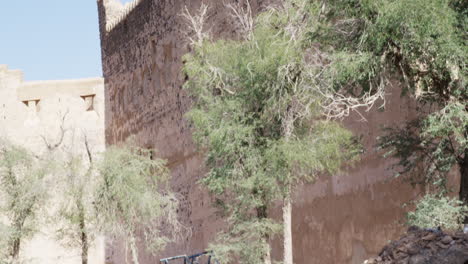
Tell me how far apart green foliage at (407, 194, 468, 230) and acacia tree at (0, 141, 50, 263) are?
9.59 metres

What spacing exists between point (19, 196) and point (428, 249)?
11244 millimetres

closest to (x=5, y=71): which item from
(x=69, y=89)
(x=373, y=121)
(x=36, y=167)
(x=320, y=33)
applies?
(x=69, y=89)

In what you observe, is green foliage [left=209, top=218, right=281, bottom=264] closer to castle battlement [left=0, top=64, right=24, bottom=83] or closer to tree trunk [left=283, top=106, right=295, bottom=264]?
tree trunk [left=283, top=106, right=295, bottom=264]

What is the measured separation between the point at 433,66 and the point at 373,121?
479 cm

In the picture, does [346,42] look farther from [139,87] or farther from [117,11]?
[117,11]

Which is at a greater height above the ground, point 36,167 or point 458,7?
point 458,7

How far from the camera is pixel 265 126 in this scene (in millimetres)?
13836

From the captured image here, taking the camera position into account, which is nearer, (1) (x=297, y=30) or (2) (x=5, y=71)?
(1) (x=297, y=30)

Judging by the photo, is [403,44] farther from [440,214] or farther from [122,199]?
[122,199]

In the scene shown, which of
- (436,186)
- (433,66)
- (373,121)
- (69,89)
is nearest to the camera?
(433,66)

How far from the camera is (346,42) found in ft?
39.4

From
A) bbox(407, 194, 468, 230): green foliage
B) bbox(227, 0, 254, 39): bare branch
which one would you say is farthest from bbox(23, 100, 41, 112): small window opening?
bbox(407, 194, 468, 230): green foliage

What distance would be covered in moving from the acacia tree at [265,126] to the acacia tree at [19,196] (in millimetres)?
6141

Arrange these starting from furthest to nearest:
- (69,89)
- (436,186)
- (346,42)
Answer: (69,89) → (436,186) → (346,42)
